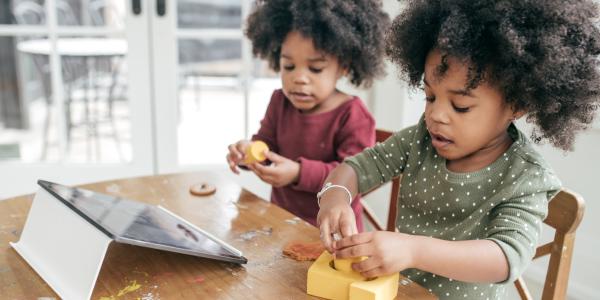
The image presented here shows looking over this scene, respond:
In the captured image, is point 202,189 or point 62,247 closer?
point 62,247

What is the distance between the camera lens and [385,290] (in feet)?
2.49

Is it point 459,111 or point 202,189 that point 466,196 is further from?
point 202,189

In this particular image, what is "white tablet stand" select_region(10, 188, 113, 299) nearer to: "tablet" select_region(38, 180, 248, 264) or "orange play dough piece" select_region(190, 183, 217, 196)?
"tablet" select_region(38, 180, 248, 264)

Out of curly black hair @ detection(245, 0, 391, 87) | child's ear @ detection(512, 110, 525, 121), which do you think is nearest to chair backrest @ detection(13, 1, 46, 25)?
curly black hair @ detection(245, 0, 391, 87)

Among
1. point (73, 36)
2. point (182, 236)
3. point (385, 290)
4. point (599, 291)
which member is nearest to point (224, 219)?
point (182, 236)

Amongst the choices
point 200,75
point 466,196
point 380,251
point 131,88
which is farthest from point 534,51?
point 200,75

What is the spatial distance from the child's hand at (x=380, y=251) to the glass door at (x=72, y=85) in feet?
5.47

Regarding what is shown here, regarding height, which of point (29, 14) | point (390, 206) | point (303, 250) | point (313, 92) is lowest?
point (390, 206)

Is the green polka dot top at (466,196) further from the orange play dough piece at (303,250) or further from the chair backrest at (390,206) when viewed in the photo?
the chair backrest at (390,206)

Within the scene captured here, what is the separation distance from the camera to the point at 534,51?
2.71ft

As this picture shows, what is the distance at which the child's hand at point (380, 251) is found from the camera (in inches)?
29.5

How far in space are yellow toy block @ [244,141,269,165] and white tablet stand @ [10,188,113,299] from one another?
0.44 metres

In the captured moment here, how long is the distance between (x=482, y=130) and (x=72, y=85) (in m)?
1.92

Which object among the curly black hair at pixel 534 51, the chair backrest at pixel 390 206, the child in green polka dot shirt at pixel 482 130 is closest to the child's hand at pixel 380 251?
the child in green polka dot shirt at pixel 482 130
